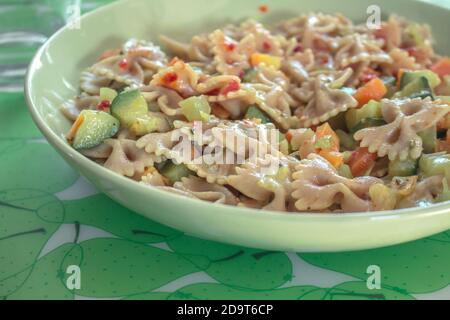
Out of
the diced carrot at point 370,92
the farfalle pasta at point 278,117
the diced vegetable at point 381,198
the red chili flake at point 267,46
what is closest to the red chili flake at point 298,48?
the farfalle pasta at point 278,117

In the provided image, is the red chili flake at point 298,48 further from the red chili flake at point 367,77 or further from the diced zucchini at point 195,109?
the diced zucchini at point 195,109

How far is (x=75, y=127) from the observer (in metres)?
2.24

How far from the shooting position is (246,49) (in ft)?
9.23

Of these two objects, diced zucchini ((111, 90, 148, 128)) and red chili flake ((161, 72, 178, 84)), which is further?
red chili flake ((161, 72, 178, 84))

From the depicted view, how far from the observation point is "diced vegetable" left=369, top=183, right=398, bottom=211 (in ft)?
6.44

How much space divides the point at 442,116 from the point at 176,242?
100 cm

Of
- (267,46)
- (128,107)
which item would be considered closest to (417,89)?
(267,46)

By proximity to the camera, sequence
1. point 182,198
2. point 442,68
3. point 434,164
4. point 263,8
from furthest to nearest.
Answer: point 263,8, point 442,68, point 434,164, point 182,198

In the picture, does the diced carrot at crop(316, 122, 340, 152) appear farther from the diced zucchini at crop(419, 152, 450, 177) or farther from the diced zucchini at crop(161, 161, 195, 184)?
the diced zucchini at crop(161, 161, 195, 184)

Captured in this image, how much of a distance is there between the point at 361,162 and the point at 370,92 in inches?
16.0

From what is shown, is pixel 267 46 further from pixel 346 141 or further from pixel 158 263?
pixel 158 263

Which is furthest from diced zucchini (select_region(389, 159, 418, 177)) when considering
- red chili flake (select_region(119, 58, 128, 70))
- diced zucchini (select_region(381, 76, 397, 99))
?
red chili flake (select_region(119, 58, 128, 70))

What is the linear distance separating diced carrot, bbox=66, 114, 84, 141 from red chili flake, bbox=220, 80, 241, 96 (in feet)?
1.70

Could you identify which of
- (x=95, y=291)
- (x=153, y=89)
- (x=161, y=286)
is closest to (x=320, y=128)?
(x=153, y=89)
